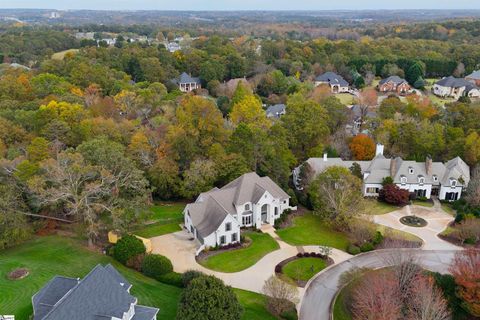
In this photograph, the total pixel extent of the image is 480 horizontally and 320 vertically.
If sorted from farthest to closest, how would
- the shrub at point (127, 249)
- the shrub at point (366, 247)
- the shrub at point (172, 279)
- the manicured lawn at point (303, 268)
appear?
1. the shrub at point (366, 247)
2. the shrub at point (127, 249)
3. the manicured lawn at point (303, 268)
4. the shrub at point (172, 279)

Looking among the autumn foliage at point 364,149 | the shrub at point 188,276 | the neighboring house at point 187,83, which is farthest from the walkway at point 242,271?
the neighboring house at point 187,83

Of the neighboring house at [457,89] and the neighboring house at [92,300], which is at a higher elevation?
the neighboring house at [457,89]

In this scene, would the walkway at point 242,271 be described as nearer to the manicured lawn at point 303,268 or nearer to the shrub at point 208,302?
the manicured lawn at point 303,268

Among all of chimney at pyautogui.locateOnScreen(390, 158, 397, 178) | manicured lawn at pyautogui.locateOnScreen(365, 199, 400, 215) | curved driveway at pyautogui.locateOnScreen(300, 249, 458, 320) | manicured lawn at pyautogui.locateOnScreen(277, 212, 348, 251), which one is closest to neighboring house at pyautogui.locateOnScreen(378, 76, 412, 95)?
chimney at pyautogui.locateOnScreen(390, 158, 397, 178)

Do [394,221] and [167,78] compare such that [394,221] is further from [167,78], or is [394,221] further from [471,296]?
[167,78]

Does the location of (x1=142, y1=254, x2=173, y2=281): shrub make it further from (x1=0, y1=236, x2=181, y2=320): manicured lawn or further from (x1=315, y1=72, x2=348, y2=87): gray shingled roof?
(x1=315, y1=72, x2=348, y2=87): gray shingled roof

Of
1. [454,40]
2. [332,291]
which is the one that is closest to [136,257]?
[332,291]

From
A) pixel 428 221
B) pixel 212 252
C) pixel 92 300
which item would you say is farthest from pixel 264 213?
pixel 92 300

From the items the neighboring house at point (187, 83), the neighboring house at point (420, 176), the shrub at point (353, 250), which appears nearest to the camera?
the shrub at point (353, 250)

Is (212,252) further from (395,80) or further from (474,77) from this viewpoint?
(474,77)
